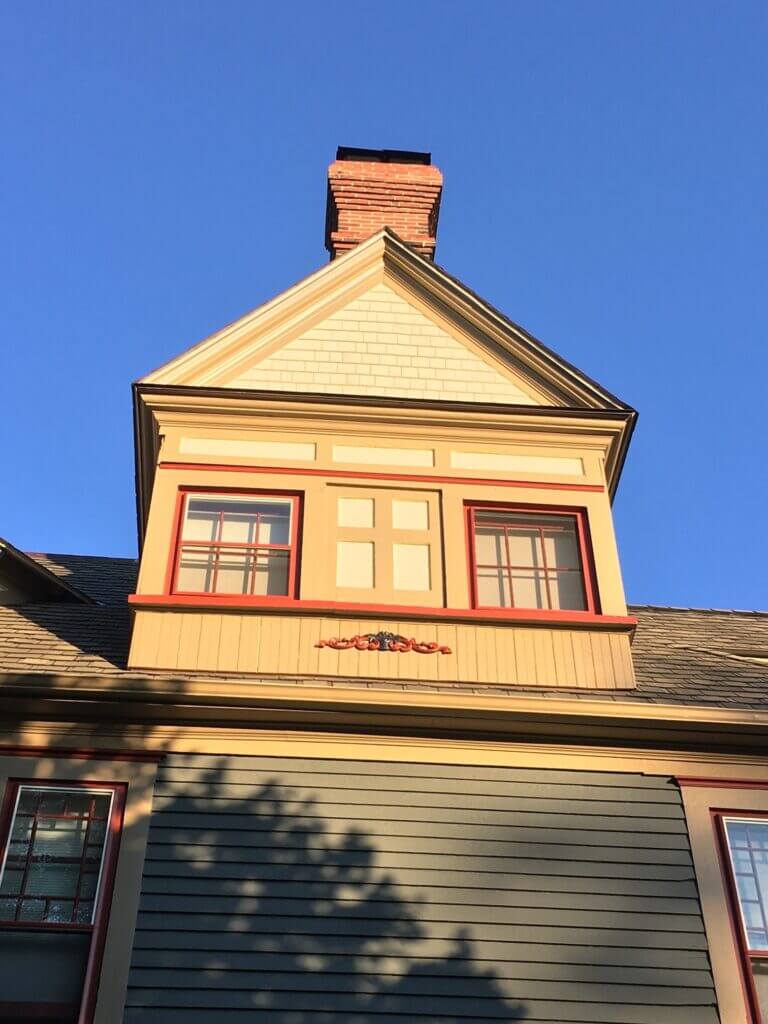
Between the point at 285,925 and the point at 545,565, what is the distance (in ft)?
13.6

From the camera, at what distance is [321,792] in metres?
8.41

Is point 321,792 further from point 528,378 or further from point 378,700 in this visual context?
point 528,378

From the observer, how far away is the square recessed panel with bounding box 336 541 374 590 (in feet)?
32.6

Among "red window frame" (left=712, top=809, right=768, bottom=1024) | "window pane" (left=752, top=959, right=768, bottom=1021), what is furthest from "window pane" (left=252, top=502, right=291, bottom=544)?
"window pane" (left=752, top=959, right=768, bottom=1021)

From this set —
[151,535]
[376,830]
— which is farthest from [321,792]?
[151,535]

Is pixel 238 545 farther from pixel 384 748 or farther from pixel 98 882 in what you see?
pixel 98 882

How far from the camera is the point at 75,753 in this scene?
8477mm

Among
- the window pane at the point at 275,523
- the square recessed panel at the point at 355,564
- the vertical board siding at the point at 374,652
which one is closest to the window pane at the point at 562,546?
the vertical board siding at the point at 374,652

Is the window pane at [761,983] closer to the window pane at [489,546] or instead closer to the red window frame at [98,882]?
the window pane at [489,546]

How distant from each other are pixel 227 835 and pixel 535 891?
7.42 feet

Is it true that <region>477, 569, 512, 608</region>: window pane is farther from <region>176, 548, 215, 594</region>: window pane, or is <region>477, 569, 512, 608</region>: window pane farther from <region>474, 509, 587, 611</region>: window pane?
<region>176, 548, 215, 594</region>: window pane

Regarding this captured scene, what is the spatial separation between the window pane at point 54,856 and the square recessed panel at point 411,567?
10.3 feet

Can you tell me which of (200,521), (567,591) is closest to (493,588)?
(567,591)

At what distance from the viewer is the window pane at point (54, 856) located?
25.5 feet
